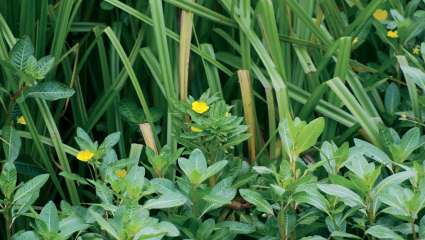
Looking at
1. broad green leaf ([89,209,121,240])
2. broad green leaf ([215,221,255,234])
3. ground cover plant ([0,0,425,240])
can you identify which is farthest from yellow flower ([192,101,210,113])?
broad green leaf ([89,209,121,240])

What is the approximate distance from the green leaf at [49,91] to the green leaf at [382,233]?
79 cm

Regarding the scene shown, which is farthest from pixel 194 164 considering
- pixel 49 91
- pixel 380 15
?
pixel 380 15

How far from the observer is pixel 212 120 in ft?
6.50

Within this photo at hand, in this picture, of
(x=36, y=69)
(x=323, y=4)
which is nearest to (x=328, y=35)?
(x=323, y=4)

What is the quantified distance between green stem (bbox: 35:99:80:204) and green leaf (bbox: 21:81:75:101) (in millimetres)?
98

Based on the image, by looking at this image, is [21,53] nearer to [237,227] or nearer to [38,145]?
[38,145]

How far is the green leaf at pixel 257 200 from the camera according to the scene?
1768 mm

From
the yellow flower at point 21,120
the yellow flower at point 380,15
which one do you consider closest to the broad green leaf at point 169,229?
the yellow flower at point 21,120

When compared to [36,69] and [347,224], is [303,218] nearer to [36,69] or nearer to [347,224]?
[347,224]

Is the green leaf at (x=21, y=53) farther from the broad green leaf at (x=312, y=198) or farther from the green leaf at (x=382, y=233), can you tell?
the green leaf at (x=382, y=233)

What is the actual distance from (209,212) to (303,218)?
246 mm

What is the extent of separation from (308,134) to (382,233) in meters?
0.27

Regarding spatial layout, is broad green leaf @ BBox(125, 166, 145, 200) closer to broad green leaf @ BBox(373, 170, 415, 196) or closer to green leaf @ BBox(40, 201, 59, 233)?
green leaf @ BBox(40, 201, 59, 233)

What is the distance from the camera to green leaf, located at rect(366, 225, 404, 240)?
1.68m
